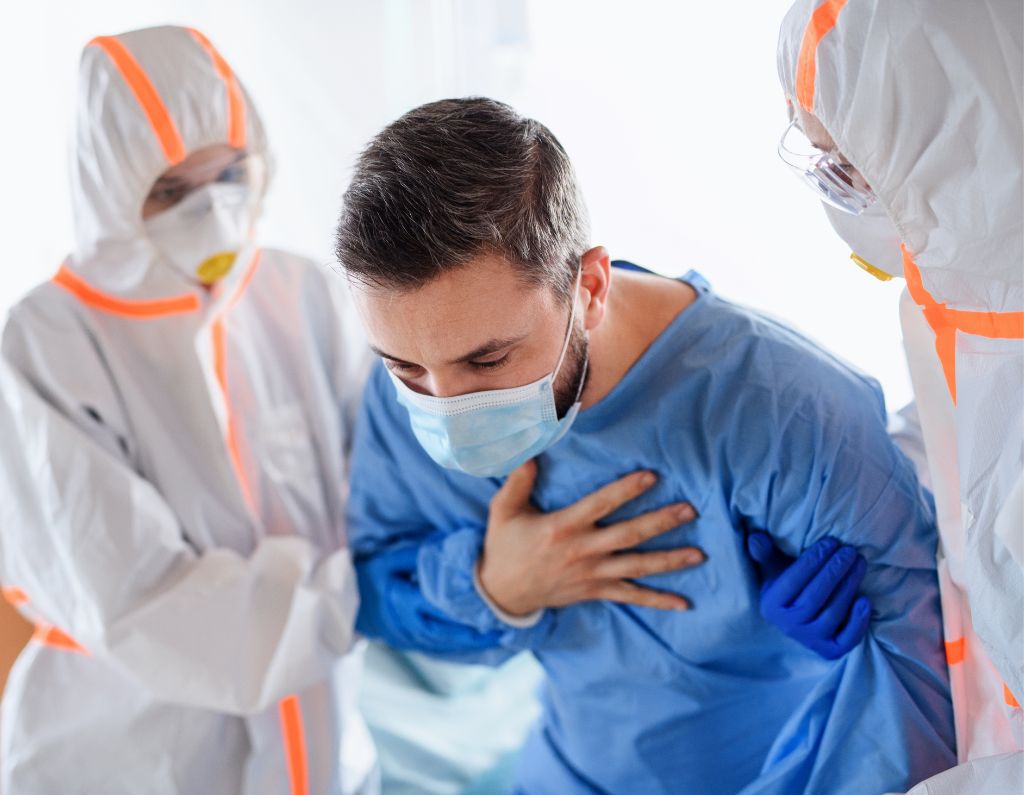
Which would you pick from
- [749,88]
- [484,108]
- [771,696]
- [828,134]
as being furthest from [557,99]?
[771,696]

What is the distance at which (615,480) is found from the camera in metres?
1.29

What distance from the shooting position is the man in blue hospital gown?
3.45ft

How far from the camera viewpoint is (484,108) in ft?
3.58

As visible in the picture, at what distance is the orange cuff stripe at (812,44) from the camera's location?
2.96 ft

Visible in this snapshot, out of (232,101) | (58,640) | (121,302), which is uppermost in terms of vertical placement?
(232,101)

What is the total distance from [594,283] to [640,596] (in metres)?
0.40

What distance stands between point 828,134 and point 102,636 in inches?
42.0

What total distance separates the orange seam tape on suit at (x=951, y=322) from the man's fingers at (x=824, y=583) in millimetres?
208

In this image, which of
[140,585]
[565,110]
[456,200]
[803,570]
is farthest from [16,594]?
[565,110]

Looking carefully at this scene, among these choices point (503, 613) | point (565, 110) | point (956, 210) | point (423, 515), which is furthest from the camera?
point (565, 110)

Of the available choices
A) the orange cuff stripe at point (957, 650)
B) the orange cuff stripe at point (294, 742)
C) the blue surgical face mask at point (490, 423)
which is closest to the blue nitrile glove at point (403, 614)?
the orange cuff stripe at point (294, 742)

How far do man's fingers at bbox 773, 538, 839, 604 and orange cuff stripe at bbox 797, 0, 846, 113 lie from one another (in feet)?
1.55

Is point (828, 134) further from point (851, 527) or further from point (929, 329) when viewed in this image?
point (851, 527)

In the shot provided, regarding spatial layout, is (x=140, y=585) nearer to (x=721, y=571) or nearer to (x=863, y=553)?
(x=721, y=571)
